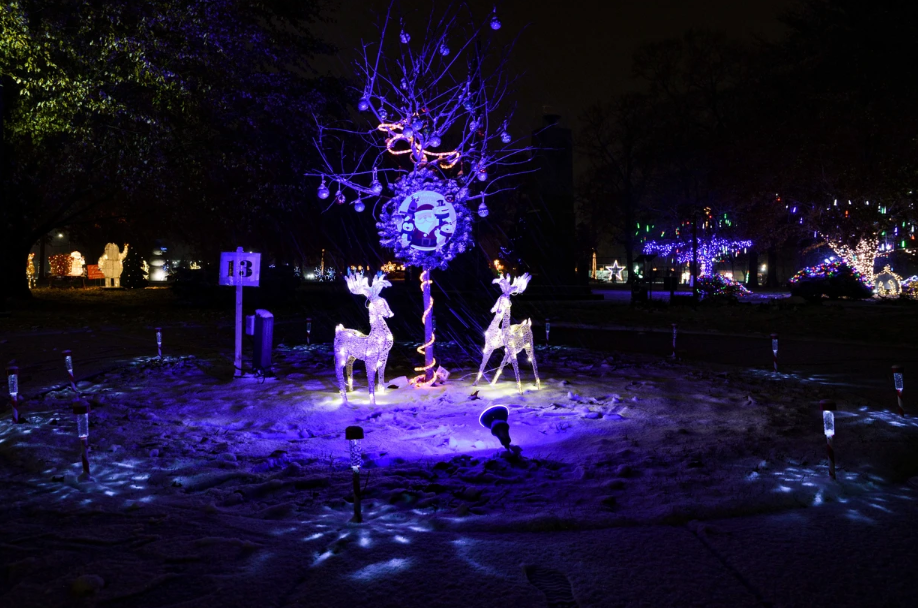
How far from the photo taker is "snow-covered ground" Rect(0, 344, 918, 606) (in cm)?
387

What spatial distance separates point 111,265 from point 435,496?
54957mm

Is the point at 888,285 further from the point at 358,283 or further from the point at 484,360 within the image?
the point at 358,283

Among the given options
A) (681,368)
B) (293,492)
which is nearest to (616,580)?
(293,492)

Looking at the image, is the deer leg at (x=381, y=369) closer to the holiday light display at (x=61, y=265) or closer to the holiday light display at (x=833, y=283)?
the holiday light display at (x=833, y=283)

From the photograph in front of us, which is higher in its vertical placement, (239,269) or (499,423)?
(239,269)

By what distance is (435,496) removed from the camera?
5.55m

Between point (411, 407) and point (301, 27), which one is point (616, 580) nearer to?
point (411, 407)

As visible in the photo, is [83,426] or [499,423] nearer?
[83,426]

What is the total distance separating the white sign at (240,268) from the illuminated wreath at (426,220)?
2566mm

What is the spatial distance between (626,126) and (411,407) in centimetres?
4399

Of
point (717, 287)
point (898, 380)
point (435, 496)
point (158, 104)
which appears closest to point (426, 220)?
point (435, 496)

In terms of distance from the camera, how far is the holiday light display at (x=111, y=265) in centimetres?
5268

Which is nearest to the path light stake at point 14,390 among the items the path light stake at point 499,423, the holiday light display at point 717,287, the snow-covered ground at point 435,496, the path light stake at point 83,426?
the snow-covered ground at point 435,496

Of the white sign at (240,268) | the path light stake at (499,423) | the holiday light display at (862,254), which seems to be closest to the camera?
the path light stake at (499,423)
